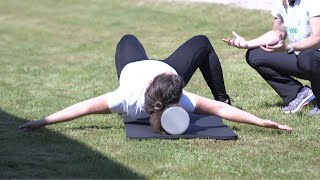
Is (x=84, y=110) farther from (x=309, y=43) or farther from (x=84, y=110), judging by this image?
(x=309, y=43)

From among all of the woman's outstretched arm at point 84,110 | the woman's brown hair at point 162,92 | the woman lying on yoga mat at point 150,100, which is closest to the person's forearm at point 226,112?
the woman lying on yoga mat at point 150,100

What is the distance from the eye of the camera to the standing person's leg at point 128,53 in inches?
237

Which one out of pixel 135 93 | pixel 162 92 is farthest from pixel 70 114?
pixel 162 92

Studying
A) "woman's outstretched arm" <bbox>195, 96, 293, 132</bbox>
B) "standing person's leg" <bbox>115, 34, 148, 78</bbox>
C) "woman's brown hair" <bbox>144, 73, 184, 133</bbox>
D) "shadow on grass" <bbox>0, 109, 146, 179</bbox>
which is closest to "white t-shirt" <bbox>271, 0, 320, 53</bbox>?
"woman's outstretched arm" <bbox>195, 96, 293, 132</bbox>

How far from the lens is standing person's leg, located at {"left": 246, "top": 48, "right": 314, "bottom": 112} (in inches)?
256

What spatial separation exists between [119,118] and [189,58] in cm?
88

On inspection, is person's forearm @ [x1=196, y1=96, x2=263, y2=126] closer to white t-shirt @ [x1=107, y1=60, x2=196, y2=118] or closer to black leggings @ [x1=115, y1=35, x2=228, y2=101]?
white t-shirt @ [x1=107, y1=60, x2=196, y2=118]

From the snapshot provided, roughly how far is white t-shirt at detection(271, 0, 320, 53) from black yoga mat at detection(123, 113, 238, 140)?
1159mm

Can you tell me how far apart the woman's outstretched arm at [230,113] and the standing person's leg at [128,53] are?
2.63 ft

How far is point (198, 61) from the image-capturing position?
6.19 m

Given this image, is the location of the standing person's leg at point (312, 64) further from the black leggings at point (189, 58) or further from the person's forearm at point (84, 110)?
the person's forearm at point (84, 110)

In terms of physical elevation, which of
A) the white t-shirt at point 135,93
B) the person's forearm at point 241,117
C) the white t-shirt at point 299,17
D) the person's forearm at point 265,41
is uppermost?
the white t-shirt at point 299,17

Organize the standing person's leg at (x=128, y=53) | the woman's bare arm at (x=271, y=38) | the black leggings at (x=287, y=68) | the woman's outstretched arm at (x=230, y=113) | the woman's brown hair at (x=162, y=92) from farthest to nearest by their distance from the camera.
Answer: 1. the woman's bare arm at (x=271, y=38)
2. the black leggings at (x=287, y=68)
3. the standing person's leg at (x=128, y=53)
4. the woman's outstretched arm at (x=230, y=113)
5. the woman's brown hair at (x=162, y=92)

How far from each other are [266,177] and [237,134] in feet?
4.02
